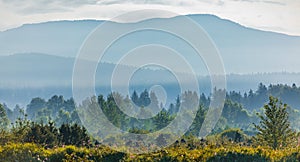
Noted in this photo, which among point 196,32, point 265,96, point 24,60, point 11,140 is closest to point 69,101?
point 265,96

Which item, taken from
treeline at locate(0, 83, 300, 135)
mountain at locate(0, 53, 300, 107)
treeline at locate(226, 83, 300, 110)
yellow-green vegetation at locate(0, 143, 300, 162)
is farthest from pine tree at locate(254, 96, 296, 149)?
mountain at locate(0, 53, 300, 107)

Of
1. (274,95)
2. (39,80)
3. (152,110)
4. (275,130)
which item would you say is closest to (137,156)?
(275,130)

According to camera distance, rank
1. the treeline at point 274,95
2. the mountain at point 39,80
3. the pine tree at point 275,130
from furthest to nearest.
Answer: the mountain at point 39,80 → the treeline at point 274,95 → the pine tree at point 275,130

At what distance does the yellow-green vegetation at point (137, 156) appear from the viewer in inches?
412

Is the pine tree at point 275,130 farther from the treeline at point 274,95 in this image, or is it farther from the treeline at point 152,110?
the treeline at point 274,95

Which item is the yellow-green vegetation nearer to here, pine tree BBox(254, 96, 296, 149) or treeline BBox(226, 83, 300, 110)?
pine tree BBox(254, 96, 296, 149)

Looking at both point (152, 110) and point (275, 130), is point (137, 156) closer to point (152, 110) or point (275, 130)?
point (275, 130)

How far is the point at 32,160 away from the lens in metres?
10.8

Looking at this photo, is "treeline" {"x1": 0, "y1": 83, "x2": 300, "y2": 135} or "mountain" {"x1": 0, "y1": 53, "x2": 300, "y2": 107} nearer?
"treeline" {"x1": 0, "y1": 83, "x2": 300, "y2": 135}

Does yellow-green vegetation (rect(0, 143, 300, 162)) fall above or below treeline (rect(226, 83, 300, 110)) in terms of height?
below

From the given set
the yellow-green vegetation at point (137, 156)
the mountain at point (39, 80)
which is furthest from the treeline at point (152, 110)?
the mountain at point (39, 80)

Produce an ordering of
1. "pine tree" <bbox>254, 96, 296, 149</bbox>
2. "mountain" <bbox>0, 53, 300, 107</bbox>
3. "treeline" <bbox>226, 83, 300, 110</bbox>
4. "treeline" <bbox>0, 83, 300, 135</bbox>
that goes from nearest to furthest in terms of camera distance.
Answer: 1. "pine tree" <bbox>254, 96, 296, 149</bbox>
2. "treeline" <bbox>0, 83, 300, 135</bbox>
3. "treeline" <bbox>226, 83, 300, 110</bbox>
4. "mountain" <bbox>0, 53, 300, 107</bbox>

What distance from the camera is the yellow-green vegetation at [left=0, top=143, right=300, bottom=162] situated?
10461 mm

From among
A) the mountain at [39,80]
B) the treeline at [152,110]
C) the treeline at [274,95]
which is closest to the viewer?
the treeline at [152,110]
